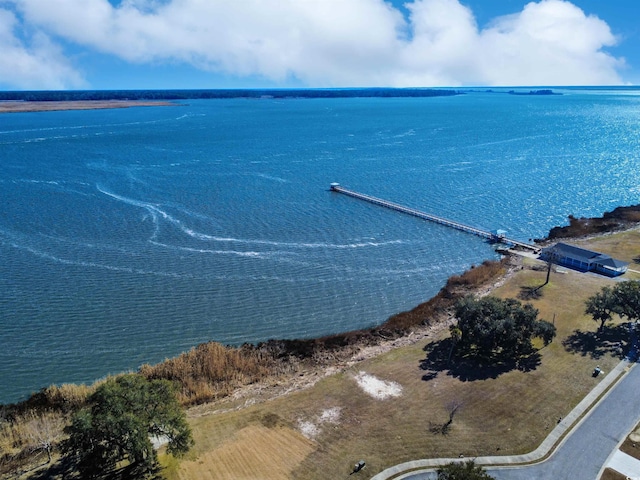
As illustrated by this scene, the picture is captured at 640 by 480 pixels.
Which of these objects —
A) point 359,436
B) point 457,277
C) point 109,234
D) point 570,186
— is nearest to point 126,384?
point 359,436

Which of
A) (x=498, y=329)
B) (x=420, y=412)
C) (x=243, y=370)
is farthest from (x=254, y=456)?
(x=498, y=329)

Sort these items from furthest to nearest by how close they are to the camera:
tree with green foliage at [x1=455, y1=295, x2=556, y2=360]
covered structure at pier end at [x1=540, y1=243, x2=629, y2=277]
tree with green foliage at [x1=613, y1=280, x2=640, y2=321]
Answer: covered structure at pier end at [x1=540, y1=243, x2=629, y2=277] < tree with green foliage at [x1=613, y1=280, x2=640, y2=321] < tree with green foliage at [x1=455, y1=295, x2=556, y2=360]

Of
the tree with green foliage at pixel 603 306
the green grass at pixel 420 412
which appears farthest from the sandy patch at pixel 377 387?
the tree with green foliage at pixel 603 306

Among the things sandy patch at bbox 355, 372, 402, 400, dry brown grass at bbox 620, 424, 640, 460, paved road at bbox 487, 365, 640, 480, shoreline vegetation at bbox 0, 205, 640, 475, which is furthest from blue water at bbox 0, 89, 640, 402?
dry brown grass at bbox 620, 424, 640, 460

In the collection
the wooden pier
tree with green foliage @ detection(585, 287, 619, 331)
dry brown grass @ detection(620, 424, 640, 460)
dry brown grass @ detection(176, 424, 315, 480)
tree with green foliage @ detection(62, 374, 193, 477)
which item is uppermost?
the wooden pier

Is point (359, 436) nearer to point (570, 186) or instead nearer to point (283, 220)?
point (283, 220)

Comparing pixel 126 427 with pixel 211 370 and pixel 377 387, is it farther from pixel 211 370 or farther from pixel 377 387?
pixel 377 387

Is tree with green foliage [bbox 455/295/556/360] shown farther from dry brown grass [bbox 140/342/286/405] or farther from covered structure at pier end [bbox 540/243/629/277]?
covered structure at pier end [bbox 540/243/629/277]
